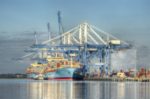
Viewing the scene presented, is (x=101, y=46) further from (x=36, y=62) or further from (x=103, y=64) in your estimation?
(x=36, y=62)

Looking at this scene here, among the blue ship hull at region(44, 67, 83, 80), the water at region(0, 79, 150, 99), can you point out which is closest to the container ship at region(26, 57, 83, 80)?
the blue ship hull at region(44, 67, 83, 80)

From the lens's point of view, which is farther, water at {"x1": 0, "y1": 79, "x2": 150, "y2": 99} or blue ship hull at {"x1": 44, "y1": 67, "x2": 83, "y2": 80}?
blue ship hull at {"x1": 44, "y1": 67, "x2": 83, "y2": 80}

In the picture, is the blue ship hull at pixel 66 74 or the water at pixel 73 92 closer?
the water at pixel 73 92

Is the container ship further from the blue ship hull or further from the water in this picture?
the water

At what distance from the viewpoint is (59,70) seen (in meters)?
156

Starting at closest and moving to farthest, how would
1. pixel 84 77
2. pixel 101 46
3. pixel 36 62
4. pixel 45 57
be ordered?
pixel 101 46
pixel 84 77
pixel 45 57
pixel 36 62

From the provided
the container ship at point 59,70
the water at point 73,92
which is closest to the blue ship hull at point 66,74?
the container ship at point 59,70

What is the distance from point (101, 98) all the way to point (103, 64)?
352 feet

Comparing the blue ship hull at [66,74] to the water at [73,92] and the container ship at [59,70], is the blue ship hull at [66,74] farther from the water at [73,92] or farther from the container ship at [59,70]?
the water at [73,92]

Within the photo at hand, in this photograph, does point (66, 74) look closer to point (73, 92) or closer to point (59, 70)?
point (59, 70)

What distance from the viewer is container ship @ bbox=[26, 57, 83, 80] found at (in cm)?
15375

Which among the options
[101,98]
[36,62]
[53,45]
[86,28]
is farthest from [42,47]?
[101,98]

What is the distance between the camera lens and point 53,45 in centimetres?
15312

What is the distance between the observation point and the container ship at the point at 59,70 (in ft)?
504
